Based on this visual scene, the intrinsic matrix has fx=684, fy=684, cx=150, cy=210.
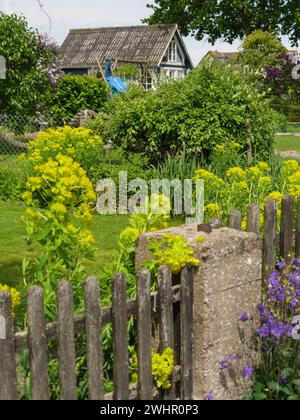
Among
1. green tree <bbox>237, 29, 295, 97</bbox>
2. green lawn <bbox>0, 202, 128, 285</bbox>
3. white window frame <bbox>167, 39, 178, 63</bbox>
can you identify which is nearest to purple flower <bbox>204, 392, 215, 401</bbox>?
green lawn <bbox>0, 202, 128, 285</bbox>

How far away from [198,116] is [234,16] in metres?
32.7

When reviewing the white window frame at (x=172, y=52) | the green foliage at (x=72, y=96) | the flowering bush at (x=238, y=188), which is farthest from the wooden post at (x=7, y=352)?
the white window frame at (x=172, y=52)

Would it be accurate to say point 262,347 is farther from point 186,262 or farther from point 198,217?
point 198,217

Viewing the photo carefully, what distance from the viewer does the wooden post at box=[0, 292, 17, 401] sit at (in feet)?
9.45

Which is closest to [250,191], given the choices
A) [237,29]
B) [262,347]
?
[262,347]

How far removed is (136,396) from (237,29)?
1570 inches

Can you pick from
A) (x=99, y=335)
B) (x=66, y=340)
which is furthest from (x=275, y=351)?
(x=66, y=340)

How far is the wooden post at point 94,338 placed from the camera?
10.3 ft

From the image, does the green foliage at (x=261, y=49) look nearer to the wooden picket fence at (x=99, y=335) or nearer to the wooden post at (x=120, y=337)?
the wooden picket fence at (x=99, y=335)

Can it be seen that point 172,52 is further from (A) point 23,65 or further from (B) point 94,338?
(B) point 94,338

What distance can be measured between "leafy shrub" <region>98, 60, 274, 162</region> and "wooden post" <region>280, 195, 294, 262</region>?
16.2 feet

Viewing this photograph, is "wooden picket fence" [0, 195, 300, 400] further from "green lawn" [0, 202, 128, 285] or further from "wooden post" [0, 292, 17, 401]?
"green lawn" [0, 202, 128, 285]

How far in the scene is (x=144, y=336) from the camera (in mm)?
3430

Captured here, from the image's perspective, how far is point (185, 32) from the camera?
43.3 meters
